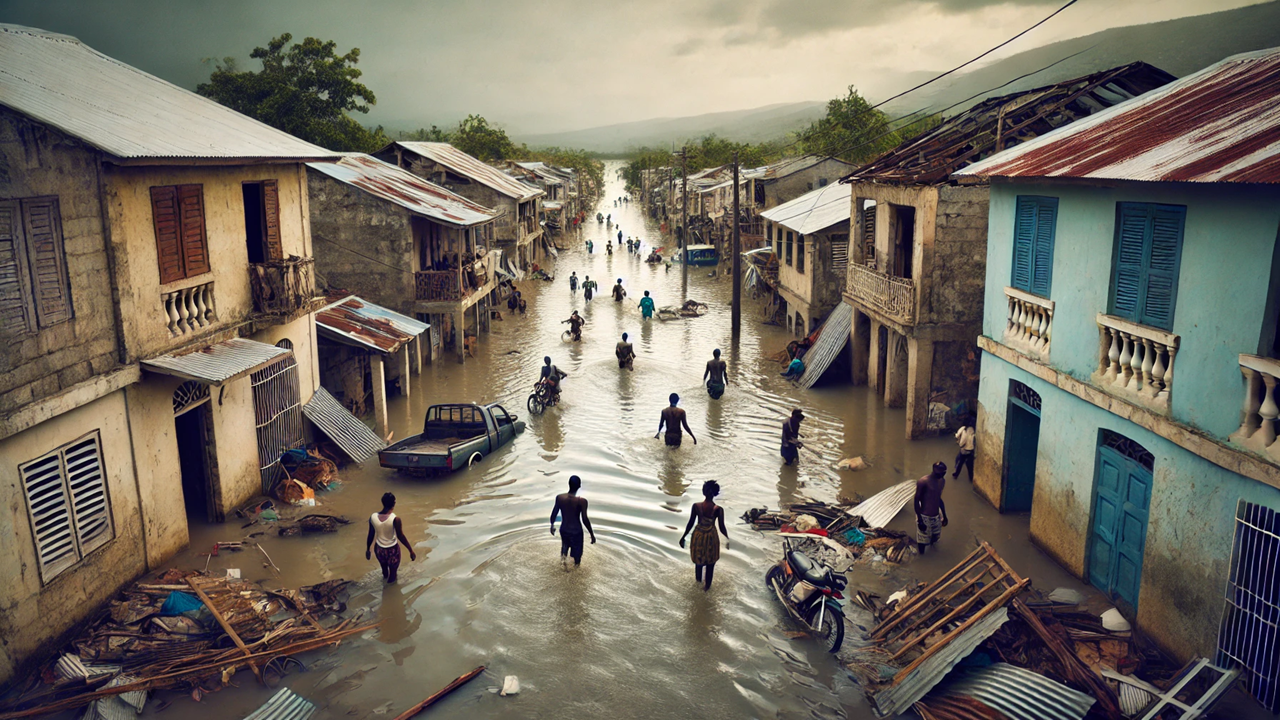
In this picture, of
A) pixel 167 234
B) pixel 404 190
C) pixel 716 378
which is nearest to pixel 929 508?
pixel 716 378

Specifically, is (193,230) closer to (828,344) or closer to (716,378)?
(716,378)

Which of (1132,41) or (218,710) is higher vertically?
(1132,41)

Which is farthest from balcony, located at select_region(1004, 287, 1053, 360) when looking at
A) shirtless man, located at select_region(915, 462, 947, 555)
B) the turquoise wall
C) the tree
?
the tree

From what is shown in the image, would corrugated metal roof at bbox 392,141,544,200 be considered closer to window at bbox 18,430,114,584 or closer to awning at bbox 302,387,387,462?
awning at bbox 302,387,387,462

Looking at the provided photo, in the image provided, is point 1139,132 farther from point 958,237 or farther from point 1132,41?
point 1132,41

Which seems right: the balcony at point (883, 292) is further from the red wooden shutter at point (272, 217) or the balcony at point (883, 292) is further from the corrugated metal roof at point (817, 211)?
the red wooden shutter at point (272, 217)

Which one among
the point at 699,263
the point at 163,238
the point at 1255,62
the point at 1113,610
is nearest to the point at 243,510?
the point at 163,238

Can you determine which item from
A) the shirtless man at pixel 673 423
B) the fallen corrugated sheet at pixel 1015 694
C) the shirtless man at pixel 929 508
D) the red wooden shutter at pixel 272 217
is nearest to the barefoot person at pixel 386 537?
the fallen corrugated sheet at pixel 1015 694
